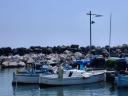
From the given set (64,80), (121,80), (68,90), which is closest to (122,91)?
(121,80)

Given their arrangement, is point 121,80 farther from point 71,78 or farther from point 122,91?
point 71,78

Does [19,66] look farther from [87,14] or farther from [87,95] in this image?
[87,95]

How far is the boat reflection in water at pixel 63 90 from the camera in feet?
136

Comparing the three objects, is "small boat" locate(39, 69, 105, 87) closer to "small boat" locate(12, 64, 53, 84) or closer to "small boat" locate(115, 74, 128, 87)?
"small boat" locate(12, 64, 53, 84)

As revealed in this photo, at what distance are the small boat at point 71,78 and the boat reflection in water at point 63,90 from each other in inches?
18.0

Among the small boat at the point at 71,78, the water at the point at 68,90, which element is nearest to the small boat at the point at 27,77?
the water at the point at 68,90

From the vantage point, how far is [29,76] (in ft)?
159

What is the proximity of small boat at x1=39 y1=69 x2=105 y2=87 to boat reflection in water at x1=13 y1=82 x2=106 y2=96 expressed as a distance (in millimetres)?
456

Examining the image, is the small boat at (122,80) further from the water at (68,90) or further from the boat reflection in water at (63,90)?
the boat reflection in water at (63,90)

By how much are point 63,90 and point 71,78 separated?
2.34 metres

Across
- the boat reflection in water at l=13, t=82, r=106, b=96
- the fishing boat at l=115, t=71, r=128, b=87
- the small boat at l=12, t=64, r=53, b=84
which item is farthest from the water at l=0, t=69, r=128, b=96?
the small boat at l=12, t=64, r=53, b=84

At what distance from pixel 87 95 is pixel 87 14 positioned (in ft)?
74.3

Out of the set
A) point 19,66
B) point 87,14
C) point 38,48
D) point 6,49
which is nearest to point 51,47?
point 38,48

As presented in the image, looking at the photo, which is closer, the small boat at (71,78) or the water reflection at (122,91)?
the water reflection at (122,91)
